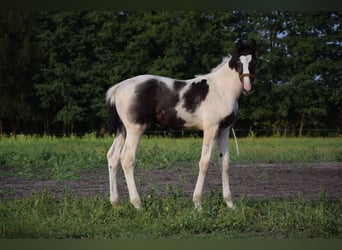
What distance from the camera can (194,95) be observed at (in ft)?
17.1

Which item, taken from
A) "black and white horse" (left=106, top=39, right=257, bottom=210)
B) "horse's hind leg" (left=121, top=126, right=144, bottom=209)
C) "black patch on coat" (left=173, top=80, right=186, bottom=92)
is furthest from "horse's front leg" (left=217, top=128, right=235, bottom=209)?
"horse's hind leg" (left=121, top=126, right=144, bottom=209)

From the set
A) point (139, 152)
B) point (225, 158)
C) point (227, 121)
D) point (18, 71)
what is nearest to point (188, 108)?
point (227, 121)

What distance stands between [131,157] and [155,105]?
Result: 54 cm

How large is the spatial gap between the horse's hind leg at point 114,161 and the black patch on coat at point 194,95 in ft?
2.24

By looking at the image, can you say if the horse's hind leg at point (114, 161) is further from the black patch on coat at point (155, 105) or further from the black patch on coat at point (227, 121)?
the black patch on coat at point (227, 121)

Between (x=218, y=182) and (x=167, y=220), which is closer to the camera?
(x=167, y=220)

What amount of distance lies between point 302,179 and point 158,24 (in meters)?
2.60

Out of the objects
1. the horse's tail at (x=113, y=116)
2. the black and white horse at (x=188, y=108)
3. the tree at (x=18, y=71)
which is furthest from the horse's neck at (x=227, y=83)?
the tree at (x=18, y=71)

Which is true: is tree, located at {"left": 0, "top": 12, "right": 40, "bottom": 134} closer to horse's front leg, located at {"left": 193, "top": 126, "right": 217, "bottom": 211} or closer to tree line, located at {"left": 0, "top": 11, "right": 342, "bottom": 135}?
tree line, located at {"left": 0, "top": 11, "right": 342, "bottom": 135}

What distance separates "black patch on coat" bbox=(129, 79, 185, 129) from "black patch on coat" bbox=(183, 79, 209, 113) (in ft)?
0.32

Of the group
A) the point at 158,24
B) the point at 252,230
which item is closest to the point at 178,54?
the point at 158,24

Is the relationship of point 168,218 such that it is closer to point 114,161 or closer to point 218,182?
point 114,161

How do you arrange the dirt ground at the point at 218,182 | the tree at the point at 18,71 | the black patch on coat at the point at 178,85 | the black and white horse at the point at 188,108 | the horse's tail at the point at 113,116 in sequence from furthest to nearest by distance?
1. the tree at the point at 18,71
2. the dirt ground at the point at 218,182
3. the horse's tail at the point at 113,116
4. the black patch on coat at the point at 178,85
5. the black and white horse at the point at 188,108

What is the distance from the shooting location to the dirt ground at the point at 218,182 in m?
6.04
